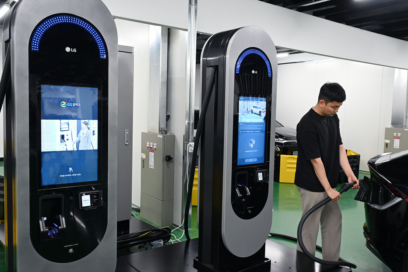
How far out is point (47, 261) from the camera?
6.92ft

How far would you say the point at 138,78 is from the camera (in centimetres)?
539

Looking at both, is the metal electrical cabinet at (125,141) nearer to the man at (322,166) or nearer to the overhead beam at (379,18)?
the man at (322,166)

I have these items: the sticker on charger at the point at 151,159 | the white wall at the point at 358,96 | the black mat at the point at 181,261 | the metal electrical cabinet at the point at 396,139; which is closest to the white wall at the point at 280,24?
the metal electrical cabinet at the point at 396,139

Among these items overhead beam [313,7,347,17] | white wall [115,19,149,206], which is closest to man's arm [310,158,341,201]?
white wall [115,19,149,206]

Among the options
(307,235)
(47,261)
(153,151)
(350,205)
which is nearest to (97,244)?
(47,261)

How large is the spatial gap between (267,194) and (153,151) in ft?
7.58

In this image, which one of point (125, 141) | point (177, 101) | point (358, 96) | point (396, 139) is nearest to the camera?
point (125, 141)

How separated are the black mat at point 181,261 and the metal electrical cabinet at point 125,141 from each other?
106 centimetres

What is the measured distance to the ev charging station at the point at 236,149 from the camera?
2631mm

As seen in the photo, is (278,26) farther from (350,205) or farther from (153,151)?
(350,205)

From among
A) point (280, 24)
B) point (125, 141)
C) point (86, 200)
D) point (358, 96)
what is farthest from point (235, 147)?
point (358, 96)

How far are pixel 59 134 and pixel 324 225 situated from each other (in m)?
2.33

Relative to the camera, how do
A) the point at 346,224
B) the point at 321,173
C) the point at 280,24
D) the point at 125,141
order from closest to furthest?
the point at 321,173 < the point at 125,141 < the point at 346,224 < the point at 280,24

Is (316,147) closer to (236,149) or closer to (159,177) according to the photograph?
(236,149)
